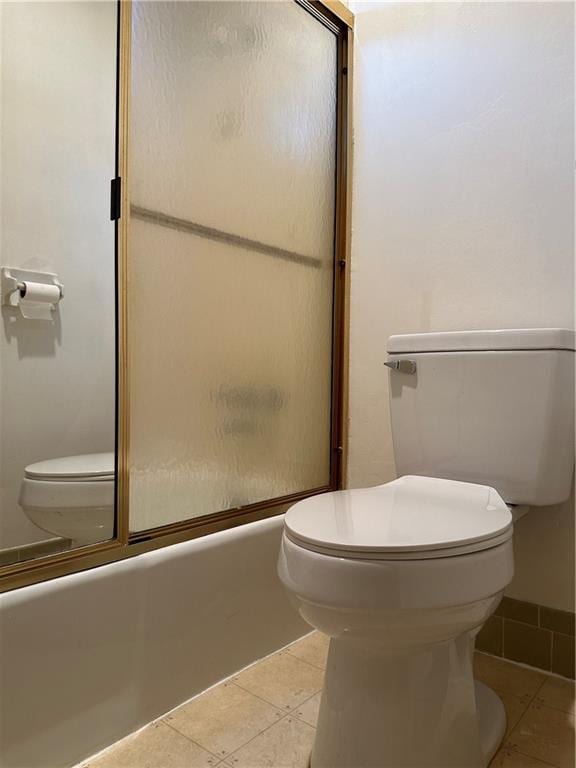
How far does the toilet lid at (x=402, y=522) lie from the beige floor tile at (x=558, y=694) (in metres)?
0.48

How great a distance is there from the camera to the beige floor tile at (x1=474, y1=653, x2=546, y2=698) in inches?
49.4

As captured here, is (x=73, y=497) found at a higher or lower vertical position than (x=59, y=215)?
lower

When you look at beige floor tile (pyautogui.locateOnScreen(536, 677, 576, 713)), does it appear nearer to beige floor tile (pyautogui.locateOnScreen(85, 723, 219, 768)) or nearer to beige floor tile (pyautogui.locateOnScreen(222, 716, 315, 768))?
beige floor tile (pyautogui.locateOnScreen(222, 716, 315, 768))

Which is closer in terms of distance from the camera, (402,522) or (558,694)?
(402,522)

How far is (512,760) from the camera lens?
1021mm

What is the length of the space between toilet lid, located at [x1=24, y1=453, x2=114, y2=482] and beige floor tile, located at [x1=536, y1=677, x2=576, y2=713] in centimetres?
104

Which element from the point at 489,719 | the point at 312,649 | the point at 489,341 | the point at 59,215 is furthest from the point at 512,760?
the point at 59,215

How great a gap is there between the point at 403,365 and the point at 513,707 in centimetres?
76

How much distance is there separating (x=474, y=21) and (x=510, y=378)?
946 mm

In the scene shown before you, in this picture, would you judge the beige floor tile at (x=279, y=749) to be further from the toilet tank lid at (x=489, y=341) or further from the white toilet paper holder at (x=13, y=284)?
the white toilet paper holder at (x=13, y=284)

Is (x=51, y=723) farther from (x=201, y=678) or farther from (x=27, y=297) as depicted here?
(x=27, y=297)

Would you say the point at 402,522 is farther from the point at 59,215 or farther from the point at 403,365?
the point at 59,215

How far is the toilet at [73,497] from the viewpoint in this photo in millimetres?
1169

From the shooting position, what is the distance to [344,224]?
1722 millimetres
